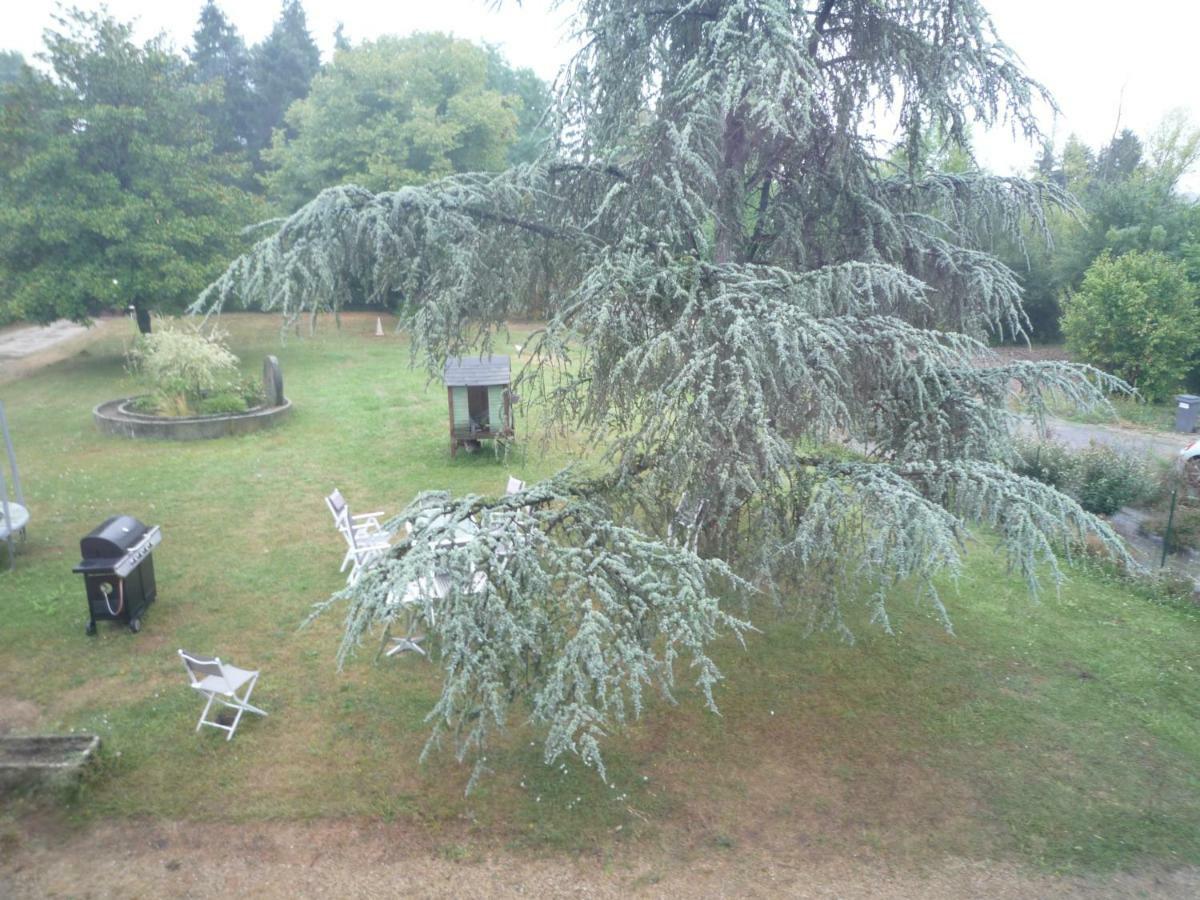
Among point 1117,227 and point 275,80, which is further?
point 275,80

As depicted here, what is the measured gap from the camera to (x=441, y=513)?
15.6ft

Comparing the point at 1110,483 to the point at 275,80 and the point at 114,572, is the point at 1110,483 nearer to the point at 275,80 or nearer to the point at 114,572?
the point at 114,572

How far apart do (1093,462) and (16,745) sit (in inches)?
503

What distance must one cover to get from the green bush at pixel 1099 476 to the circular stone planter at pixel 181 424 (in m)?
13.2

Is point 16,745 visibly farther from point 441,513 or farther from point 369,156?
point 369,156

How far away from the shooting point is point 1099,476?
11.1 m

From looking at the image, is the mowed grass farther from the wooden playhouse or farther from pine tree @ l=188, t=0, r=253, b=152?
pine tree @ l=188, t=0, r=253, b=152

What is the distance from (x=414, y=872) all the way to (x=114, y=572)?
4.30 metres

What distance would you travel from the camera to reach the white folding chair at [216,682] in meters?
5.82

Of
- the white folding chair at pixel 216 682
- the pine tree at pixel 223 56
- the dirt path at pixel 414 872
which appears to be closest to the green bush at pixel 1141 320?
the dirt path at pixel 414 872

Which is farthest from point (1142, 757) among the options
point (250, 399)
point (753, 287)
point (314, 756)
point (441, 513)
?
Result: point (250, 399)

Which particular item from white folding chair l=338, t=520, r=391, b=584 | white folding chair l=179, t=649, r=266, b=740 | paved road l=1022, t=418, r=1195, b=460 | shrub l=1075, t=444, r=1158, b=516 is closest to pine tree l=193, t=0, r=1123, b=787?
white folding chair l=179, t=649, r=266, b=740

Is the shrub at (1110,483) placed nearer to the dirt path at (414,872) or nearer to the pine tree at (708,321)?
the pine tree at (708,321)

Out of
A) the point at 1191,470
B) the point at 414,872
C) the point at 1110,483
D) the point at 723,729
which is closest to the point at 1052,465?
the point at 1110,483
